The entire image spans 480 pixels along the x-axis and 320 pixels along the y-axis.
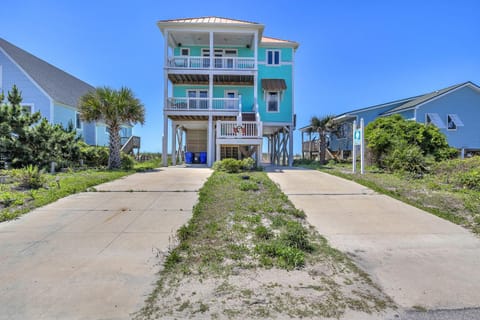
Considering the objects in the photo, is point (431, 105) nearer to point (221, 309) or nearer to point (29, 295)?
point (221, 309)

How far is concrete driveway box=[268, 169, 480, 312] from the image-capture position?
2855mm

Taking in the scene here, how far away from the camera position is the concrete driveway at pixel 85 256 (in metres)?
2.55

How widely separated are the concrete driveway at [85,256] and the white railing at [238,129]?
7999mm

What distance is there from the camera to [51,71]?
21.5 m

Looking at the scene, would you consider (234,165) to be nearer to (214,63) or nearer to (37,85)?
(214,63)

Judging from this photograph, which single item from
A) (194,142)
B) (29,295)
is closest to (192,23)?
(194,142)

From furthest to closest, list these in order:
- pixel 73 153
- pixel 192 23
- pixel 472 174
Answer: pixel 192 23 < pixel 73 153 < pixel 472 174

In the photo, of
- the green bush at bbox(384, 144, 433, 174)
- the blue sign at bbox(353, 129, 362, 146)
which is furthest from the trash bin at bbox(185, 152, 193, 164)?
the green bush at bbox(384, 144, 433, 174)

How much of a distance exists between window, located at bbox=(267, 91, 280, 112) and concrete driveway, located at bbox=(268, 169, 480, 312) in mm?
13525

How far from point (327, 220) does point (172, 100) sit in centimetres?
1449

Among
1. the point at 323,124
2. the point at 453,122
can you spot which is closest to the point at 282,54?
the point at 323,124

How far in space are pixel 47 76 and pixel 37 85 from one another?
9.86 feet

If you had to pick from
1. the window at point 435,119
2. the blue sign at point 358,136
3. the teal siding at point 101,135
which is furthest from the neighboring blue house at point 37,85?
the window at point 435,119

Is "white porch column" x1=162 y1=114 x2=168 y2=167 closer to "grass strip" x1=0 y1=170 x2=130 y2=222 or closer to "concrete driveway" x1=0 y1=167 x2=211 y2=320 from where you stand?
"grass strip" x1=0 y1=170 x2=130 y2=222
